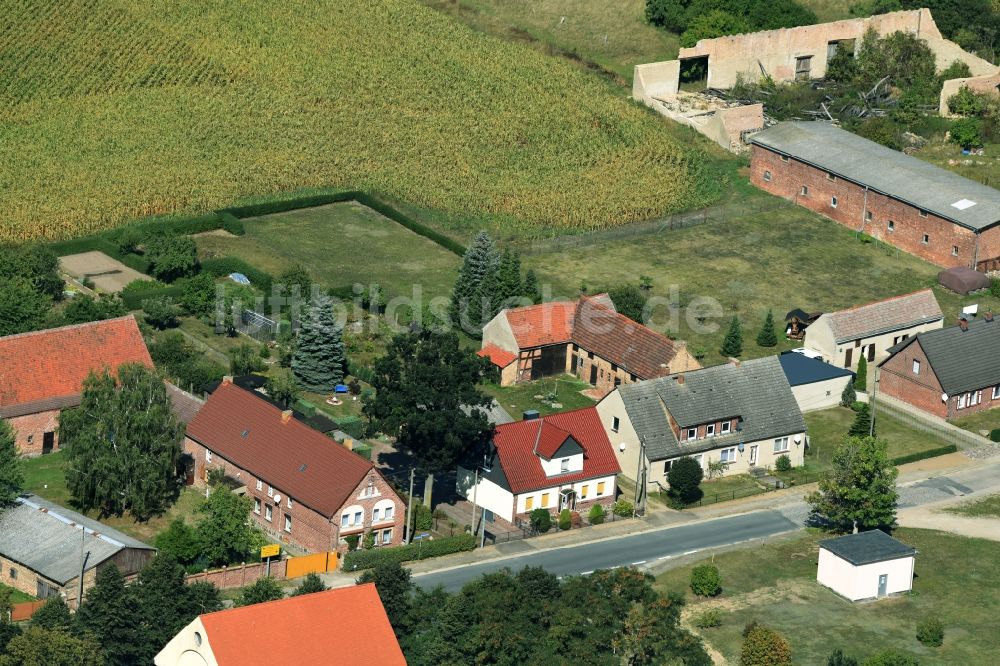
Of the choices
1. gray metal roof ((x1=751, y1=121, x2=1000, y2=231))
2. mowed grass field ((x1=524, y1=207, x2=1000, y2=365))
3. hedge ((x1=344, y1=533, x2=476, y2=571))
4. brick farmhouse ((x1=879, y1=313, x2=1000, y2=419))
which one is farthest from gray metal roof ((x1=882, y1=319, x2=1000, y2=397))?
hedge ((x1=344, y1=533, x2=476, y2=571))

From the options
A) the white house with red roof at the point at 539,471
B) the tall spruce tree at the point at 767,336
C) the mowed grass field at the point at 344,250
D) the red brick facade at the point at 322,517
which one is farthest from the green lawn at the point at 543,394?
the red brick facade at the point at 322,517

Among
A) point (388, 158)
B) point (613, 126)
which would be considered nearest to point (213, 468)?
point (388, 158)

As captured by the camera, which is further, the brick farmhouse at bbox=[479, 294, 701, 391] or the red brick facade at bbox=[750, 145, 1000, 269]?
the red brick facade at bbox=[750, 145, 1000, 269]

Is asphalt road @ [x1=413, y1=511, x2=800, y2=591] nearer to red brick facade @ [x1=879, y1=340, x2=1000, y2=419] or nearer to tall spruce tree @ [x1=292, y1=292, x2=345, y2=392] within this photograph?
red brick facade @ [x1=879, y1=340, x2=1000, y2=419]

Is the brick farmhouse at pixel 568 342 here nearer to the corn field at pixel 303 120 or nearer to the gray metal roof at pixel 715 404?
the gray metal roof at pixel 715 404

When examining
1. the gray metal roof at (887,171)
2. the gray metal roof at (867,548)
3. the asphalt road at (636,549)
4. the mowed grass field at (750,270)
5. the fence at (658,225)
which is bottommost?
the asphalt road at (636,549)

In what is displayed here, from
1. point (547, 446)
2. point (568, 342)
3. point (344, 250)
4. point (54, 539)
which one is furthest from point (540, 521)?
point (344, 250)

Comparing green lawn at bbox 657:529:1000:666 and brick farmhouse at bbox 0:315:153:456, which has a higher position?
brick farmhouse at bbox 0:315:153:456
